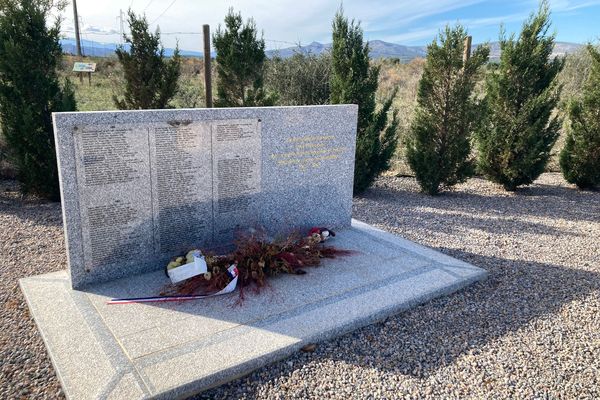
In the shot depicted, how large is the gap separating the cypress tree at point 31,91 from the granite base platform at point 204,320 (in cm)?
296

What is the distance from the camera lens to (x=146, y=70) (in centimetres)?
754

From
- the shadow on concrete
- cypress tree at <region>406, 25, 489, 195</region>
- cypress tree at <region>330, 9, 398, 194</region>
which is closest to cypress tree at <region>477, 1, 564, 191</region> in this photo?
cypress tree at <region>406, 25, 489, 195</region>

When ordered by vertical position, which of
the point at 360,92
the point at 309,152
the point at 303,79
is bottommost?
the point at 309,152

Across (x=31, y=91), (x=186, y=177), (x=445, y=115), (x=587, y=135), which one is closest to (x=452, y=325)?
(x=186, y=177)

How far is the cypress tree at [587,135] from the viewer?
788 cm

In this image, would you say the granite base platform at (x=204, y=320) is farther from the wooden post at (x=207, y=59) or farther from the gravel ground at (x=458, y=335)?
the wooden post at (x=207, y=59)

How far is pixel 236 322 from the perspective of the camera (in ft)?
10.7

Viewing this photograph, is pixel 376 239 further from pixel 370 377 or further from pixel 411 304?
pixel 370 377

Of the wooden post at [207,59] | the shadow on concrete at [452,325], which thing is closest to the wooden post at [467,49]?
A: the shadow on concrete at [452,325]

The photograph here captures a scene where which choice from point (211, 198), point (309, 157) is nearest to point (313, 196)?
point (309, 157)

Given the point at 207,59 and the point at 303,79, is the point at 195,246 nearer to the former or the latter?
the point at 207,59

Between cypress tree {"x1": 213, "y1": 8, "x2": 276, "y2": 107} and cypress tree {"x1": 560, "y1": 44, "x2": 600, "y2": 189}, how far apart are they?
5.46 m

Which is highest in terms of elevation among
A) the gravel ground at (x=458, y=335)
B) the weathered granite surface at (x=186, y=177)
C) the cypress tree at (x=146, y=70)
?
the cypress tree at (x=146, y=70)

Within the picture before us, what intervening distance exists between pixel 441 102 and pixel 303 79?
610cm
